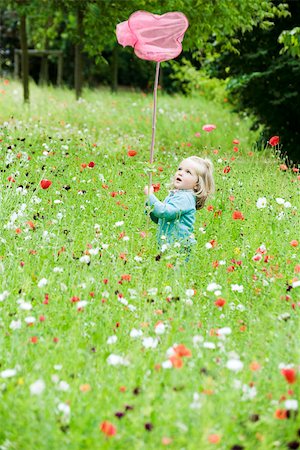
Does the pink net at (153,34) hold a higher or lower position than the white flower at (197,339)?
higher

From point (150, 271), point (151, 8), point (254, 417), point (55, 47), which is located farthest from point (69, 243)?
point (55, 47)

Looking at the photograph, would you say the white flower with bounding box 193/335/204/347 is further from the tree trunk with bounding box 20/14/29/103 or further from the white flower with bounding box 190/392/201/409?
the tree trunk with bounding box 20/14/29/103

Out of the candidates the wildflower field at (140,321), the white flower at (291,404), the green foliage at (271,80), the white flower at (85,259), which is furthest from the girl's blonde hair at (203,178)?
the green foliage at (271,80)

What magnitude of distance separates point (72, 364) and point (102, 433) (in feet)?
1.97

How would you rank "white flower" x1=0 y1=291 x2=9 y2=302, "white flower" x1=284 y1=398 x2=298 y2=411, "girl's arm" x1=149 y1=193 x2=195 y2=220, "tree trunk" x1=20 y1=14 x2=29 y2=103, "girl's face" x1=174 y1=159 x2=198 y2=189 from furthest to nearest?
"tree trunk" x1=20 y1=14 x2=29 y2=103, "girl's face" x1=174 y1=159 x2=198 y2=189, "girl's arm" x1=149 y1=193 x2=195 y2=220, "white flower" x1=0 y1=291 x2=9 y2=302, "white flower" x1=284 y1=398 x2=298 y2=411

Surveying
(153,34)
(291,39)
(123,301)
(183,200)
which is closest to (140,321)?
(123,301)

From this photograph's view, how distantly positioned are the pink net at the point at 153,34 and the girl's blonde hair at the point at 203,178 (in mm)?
952

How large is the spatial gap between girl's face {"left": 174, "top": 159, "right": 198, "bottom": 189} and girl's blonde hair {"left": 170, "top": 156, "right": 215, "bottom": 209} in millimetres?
34

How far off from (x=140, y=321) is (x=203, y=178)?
73.7 inches

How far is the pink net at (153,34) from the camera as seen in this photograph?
17.3 ft

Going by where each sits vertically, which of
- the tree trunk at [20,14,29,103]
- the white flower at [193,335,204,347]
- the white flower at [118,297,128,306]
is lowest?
the tree trunk at [20,14,29,103]

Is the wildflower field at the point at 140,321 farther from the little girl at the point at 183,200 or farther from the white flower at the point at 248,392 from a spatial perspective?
the little girl at the point at 183,200

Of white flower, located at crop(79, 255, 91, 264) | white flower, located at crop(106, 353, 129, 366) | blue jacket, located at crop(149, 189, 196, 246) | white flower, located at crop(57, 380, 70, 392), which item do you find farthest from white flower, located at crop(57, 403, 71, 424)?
blue jacket, located at crop(149, 189, 196, 246)

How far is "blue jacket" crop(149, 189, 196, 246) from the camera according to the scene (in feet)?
15.9
